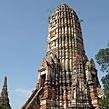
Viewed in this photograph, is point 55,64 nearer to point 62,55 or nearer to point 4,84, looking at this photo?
point 62,55

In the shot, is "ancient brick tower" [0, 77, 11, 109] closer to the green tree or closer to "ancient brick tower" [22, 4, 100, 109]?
"ancient brick tower" [22, 4, 100, 109]

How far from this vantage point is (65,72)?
29.6 meters

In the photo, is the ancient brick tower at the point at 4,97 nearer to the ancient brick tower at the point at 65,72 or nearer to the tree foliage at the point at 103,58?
the ancient brick tower at the point at 65,72

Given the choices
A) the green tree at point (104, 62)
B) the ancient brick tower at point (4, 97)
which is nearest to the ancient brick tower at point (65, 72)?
the ancient brick tower at point (4, 97)

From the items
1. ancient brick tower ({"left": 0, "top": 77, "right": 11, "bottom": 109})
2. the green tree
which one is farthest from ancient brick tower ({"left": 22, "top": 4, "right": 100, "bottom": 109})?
the green tree

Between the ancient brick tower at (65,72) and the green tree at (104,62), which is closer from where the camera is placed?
the green tree at (104,62)

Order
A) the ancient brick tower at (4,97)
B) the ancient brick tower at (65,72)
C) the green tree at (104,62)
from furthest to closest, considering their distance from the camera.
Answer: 1. the ancient brick tower at (65,72)
2. the ancient brick tower at (4,97)
3. the green tree at (104,62)

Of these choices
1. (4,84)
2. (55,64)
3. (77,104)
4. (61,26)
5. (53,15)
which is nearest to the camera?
(77,104)

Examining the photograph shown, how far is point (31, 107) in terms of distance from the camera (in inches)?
1087

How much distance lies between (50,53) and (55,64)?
2366 mm

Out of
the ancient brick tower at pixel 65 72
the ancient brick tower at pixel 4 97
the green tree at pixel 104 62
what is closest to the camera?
the green tree at pixel 104 62

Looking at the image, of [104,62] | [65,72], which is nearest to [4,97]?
[65,72]

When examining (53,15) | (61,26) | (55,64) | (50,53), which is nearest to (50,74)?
(55,64)

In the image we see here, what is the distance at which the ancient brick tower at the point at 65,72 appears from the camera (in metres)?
27.0
